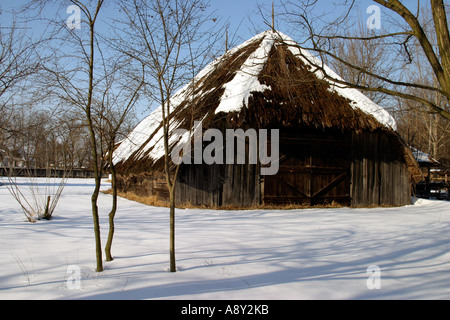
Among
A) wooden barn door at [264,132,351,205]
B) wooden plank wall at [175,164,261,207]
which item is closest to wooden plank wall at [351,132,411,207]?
wooden barn door at [264,132,351,205]

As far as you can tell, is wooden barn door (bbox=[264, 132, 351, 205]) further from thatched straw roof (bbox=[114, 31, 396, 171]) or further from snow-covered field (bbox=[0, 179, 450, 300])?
snow-covered field (bbox=[0, 179, 450, 300])

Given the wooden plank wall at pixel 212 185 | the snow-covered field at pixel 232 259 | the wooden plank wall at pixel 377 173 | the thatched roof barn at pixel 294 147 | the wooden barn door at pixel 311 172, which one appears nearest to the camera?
the snow-covered field at pixel 232 259

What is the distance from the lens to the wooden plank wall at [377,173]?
41.8 ft

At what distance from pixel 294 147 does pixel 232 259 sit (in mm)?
7439

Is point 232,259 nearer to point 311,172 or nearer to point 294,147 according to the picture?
point 294,147

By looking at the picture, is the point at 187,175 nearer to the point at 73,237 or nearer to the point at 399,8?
the point at 73,237

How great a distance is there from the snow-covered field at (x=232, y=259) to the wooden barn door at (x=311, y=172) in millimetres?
2951

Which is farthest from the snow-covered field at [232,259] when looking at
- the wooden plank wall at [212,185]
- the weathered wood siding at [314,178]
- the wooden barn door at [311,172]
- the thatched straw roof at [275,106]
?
the thatched straw roof at [275,106]

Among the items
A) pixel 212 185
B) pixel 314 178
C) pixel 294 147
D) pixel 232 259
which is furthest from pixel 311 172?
pixel 232 259

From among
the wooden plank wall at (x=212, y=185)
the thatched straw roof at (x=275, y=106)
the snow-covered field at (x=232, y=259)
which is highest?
the thatched straw roof at (x=275, y=106)

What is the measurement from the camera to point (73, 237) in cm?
657

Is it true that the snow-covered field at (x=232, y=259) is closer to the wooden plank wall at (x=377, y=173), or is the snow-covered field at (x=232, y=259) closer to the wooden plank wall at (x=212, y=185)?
the wooden plank wall at (x=212, y=185)

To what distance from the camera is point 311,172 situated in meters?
12.1

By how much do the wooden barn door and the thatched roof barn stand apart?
0.11 ft
